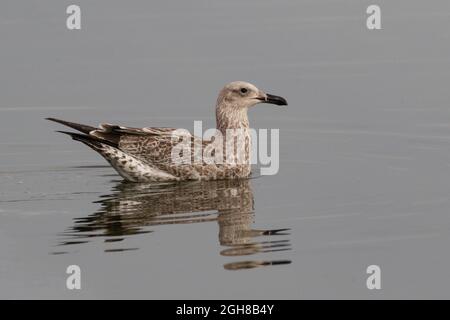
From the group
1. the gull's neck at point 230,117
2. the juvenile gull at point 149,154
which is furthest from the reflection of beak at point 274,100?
the gull's neck at point 230,117

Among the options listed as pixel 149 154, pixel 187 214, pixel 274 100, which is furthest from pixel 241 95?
pixel 187 214

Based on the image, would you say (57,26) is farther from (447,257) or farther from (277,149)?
(447,257)

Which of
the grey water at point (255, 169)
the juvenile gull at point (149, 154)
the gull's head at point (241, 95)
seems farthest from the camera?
the gull's head at point (241, 95)

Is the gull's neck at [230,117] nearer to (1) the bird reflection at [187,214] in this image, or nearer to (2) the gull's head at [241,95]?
(2) the gull's head at [241,95]

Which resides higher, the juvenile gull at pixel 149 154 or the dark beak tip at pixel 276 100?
the dark beak tip at pixel 276 100

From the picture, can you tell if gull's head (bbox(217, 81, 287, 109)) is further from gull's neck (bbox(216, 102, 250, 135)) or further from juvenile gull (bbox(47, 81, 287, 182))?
juvenile gull (bbox(47, 81, 287, 182))

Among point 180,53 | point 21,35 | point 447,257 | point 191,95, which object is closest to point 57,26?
point 21,35

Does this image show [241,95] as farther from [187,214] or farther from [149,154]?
[187,214]

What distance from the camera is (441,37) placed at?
21.6 metres

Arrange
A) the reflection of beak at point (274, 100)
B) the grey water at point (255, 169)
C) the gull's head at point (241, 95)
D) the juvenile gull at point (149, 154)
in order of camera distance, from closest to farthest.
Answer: the grey water at point (255, 169)
the juvenile gull at point (149, 154)
the reflection of beak at point (274, 100)
the gull's head at point (241, 95)

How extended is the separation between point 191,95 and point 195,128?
1.58 m

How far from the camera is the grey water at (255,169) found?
10.8 m

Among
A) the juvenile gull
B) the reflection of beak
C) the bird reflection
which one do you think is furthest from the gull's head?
the bird reflection

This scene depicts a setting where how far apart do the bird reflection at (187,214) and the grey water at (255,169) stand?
31mm
